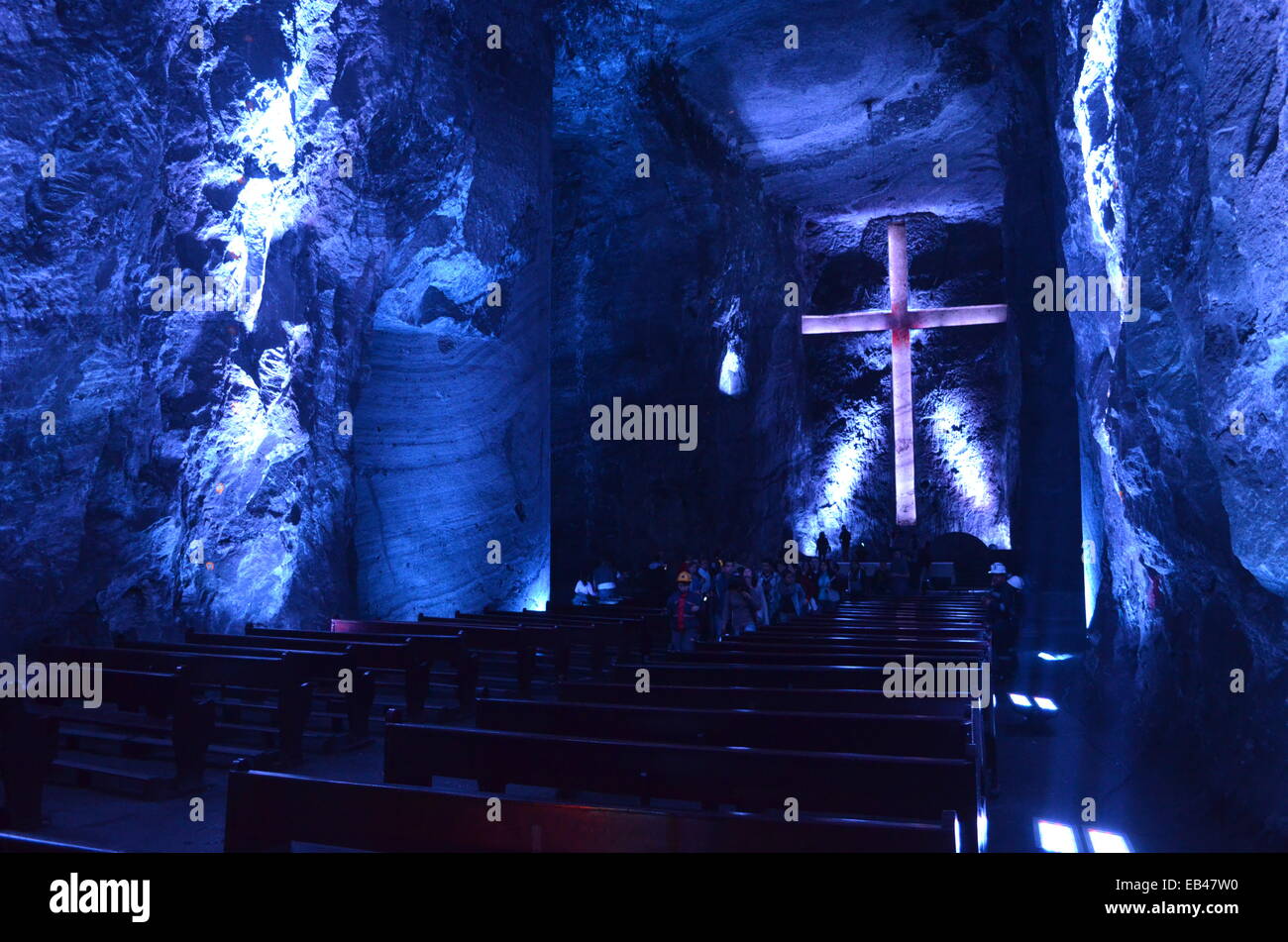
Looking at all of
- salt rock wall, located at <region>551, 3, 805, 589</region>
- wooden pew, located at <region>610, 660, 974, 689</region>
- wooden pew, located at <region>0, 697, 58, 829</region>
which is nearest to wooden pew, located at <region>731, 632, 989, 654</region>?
wooden pew, located at <region>610, 660, 974, 689</region>

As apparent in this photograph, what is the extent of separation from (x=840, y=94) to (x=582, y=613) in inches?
453

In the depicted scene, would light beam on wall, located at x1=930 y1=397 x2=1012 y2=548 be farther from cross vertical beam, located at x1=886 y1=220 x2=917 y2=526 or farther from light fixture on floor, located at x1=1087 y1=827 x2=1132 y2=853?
light fixture on floor, located at x1=1087 y1=827 x2=1132 y2=853

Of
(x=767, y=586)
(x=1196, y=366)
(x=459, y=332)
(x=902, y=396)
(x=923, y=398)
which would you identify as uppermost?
(x=923, y=398)

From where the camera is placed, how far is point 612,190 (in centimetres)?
1723

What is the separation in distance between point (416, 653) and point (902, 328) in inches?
669

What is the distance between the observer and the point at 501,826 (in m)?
2.60

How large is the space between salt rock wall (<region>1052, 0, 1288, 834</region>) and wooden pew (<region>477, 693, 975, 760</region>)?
6.39ft

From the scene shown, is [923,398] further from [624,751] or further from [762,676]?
[624,751]

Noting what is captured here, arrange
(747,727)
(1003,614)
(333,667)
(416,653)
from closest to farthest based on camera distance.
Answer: (747,727) < (333,667) < (416,653) < (1003,614)

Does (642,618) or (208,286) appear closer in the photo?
(208,286)

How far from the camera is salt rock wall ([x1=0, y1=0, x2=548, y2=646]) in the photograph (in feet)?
22.1

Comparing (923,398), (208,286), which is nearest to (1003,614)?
(208,286)

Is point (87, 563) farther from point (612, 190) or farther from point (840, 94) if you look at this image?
point (840, 94)
